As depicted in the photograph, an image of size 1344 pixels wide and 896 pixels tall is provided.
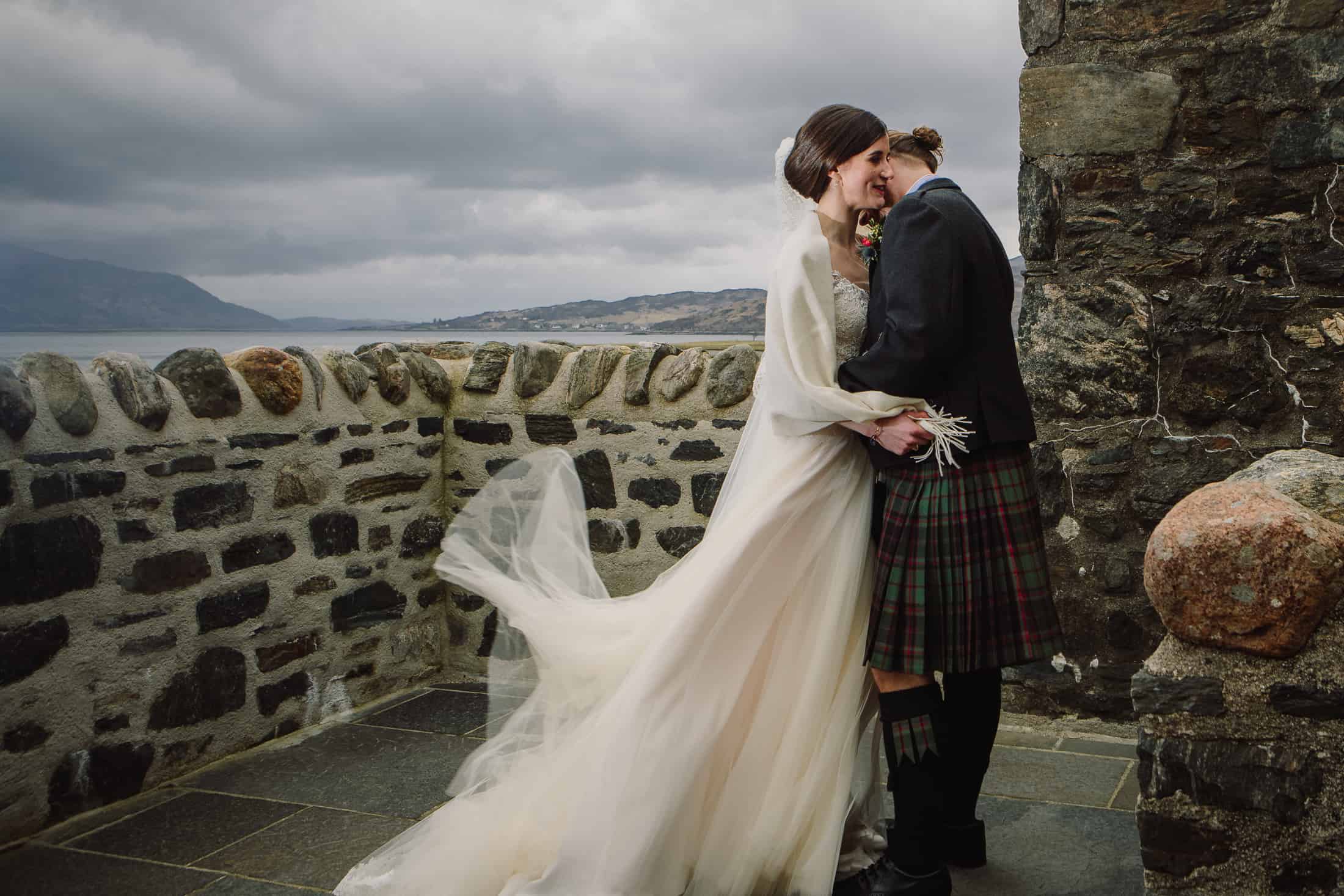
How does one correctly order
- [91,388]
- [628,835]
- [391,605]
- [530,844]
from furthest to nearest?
[391,605] < [91,388] < [530,844] < [628,835]

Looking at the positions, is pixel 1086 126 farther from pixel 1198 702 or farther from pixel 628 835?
pixel 628 835

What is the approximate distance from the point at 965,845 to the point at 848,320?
1236 millimetres

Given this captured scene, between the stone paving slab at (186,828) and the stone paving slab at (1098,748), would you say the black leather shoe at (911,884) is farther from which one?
the stone paving slab at (186,828)

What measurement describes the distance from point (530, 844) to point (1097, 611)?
2069mm

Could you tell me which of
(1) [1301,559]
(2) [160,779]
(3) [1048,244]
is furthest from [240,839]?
(3) [1048,244]

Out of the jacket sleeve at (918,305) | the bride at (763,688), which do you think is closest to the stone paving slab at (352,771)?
the bride at (763,688)

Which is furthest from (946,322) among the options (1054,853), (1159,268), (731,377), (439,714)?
(439,714)

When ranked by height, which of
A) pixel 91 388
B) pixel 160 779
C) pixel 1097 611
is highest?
pixel 91 388

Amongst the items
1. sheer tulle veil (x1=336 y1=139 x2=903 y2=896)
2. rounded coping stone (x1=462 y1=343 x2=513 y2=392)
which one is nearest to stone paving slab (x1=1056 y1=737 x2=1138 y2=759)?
sheer tulle veil (x1=336 y1=139 x2=903 y2=896)

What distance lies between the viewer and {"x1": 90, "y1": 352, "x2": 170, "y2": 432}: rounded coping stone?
10.1 ft

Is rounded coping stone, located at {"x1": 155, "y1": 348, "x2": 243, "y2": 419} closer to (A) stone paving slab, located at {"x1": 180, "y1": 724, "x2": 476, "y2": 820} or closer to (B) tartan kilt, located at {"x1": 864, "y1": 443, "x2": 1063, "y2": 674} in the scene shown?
(A) stone paving slab, located at {"x1": 180, "y1": 724, "x2": 476, "y2": 820}

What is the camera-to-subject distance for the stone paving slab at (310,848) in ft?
8.36

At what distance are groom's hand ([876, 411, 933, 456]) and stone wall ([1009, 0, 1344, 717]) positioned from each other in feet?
4.72

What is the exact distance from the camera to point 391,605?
4098mm
